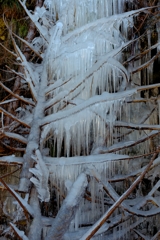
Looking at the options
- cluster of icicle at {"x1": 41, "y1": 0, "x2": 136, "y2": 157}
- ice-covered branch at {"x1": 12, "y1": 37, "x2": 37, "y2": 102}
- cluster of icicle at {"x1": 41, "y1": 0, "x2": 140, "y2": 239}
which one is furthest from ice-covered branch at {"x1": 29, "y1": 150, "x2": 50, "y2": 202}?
ice-covered branch at {"x1": 12, "y1": 37, "x2": 37, "y2": 102}

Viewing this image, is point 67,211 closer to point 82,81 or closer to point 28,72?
point 82,81

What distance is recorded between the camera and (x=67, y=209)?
2.46 meters

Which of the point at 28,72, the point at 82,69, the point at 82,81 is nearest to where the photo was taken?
the point at 82,81

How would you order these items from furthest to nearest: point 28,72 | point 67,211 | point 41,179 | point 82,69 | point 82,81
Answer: point 28,72
point 82,69
point 82,81
point 41,179
point 67,211

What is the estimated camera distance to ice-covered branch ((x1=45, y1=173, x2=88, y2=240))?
7.75 ft

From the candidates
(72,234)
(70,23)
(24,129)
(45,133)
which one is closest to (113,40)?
(70,23)

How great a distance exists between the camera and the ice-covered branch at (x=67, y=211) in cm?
236

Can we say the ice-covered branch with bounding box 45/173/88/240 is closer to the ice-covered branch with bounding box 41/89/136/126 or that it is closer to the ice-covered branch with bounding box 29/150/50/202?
the ice-covered branch with bounding box 29/150/50/202

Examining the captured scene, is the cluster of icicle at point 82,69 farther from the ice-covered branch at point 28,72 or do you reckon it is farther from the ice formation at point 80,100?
the ice-covered branch at point 28,72

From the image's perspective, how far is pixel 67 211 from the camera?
2449mm

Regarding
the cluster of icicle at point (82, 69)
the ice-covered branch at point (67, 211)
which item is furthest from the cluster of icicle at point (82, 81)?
the ice-covered branch at point (67, 211)

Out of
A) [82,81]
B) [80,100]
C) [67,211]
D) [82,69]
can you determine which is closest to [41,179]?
[67,211]

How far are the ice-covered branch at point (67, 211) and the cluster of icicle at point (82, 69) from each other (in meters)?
0.44

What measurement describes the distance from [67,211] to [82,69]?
1.50 metres
